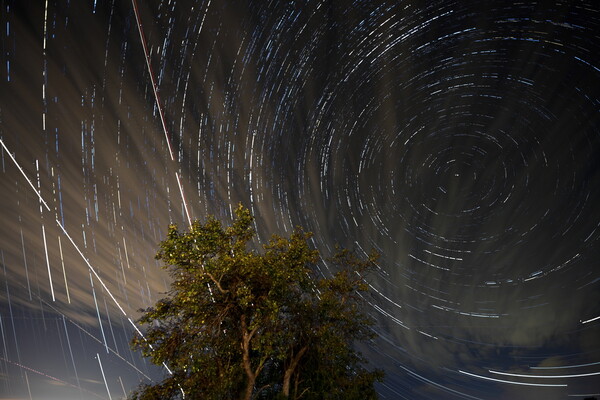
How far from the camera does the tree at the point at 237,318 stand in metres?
13.1

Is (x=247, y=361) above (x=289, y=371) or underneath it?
above

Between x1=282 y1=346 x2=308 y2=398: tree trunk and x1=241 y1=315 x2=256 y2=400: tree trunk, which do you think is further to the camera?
x1=282 y1=346 x2=308 y2=398: tree trunk

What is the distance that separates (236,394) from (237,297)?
4.72m

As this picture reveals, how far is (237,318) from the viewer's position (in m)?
14.7

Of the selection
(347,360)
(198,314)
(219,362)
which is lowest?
(347,360)

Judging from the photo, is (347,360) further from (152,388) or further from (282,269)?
(152,388)

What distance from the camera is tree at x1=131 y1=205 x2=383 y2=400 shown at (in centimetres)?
1308

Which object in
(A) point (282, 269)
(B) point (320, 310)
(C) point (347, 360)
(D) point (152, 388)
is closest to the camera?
(D) point (152, 388)

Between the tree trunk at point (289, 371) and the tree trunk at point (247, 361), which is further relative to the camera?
the tree trunk at point (289, 371)

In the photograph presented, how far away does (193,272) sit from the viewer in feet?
44.7

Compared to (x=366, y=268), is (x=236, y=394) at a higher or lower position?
lower

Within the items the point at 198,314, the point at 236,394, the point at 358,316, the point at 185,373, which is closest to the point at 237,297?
the point at 198,314

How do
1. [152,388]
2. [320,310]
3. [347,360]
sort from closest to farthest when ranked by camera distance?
[152,388], [320,310], [347,360]

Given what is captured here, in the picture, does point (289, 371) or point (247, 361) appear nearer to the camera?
point (247, 361)
